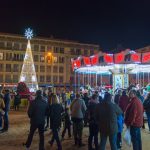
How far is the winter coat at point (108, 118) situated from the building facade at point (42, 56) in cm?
6004

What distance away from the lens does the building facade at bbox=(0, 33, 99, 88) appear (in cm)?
6931

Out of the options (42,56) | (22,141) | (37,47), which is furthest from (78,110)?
(42,56)

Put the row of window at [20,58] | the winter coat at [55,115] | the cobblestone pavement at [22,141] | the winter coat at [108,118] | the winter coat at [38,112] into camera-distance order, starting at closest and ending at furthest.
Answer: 1. the winter coat at [108,118]
2. the winter coat at [38,112]
3. the winter coat at [55,115]
4. the cobblestone pavement at [22,141]
5. the row of window at [20,58]

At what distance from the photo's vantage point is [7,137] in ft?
34.0

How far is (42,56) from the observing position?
241ft

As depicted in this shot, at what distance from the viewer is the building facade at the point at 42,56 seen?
227 ft

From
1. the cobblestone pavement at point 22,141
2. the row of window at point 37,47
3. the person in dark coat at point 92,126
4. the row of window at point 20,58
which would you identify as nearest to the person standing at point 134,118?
the person in dark coat at point 92,126

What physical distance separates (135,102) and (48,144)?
3.42m

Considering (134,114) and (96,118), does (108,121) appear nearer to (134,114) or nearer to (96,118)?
(96,118)

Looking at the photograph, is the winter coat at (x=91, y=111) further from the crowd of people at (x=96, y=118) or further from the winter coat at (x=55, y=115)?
the winter coat at (x=55, y=115)

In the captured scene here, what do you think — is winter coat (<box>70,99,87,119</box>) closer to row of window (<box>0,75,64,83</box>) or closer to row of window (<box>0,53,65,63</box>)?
row of window (<box>0,53,65,63</box>)

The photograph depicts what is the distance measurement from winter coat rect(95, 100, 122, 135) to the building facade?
60.0 metres

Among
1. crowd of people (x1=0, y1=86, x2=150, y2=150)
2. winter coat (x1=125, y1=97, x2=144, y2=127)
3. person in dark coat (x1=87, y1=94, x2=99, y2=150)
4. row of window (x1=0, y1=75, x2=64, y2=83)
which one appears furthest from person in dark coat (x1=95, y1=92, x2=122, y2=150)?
row of window (x1=0, y1=75, x2=64, y2=83)

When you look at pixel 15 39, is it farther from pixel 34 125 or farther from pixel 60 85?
pixel 34 125
